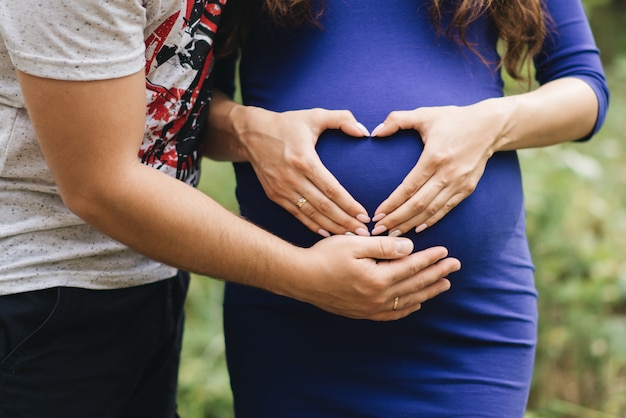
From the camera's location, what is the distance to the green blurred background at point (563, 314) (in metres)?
2.48

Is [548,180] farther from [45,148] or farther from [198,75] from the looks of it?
[45,148]

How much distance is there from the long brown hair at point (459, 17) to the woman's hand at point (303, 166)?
18 cm

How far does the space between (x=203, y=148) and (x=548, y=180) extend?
1.67 meters

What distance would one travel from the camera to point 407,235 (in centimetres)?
139

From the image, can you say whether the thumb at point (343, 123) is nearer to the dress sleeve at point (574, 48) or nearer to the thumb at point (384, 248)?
the thumb at point (384, 248)

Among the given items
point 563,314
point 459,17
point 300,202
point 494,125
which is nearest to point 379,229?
point 300,202

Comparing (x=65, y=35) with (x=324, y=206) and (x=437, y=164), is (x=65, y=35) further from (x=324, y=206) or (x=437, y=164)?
(x=437, y=164)

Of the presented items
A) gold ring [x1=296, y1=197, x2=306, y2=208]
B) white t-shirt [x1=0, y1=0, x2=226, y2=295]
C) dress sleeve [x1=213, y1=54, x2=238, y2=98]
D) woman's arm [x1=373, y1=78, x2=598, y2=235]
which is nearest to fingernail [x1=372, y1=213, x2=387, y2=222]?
woman's arm [x1=373, y1=78, x2=598, y2=235]

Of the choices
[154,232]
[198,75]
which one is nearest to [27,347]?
[154,232]

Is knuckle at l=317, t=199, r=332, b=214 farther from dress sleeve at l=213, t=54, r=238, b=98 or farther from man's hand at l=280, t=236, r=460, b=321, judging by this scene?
dress sleeve at l=213, t=54, r=238, b=98

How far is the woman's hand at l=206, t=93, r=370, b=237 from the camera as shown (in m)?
1.35

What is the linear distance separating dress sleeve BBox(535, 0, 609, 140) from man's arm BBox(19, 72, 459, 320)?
0.50 m

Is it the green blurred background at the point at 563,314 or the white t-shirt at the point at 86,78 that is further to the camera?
the green blurred background at the point at 563,314

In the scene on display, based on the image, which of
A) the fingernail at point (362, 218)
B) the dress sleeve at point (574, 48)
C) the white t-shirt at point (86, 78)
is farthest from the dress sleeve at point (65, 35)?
the dress sleeve at point (574, 48)
